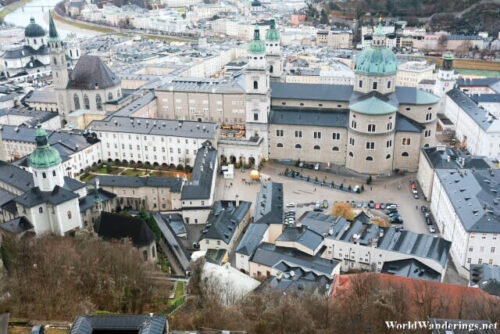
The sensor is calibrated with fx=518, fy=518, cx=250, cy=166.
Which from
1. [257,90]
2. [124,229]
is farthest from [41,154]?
[257,90]

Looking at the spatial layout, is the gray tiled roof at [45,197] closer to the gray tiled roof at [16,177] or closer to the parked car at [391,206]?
the gray tiled roof at [16,177]

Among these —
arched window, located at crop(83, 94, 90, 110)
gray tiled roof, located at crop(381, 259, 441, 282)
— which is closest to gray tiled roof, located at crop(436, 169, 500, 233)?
gray tiled roof, located at crop(381, 259, 441, 282)

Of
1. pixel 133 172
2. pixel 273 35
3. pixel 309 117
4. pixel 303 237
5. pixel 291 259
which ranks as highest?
pixel 273 35

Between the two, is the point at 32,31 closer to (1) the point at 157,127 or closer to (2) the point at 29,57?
(2) the point at 29,57

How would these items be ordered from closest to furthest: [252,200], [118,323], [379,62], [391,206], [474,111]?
[118,323] → [391,206] → [252,200] → [379,62] → [474,111]

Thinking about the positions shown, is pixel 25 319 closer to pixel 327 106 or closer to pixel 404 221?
pixel 404 221
